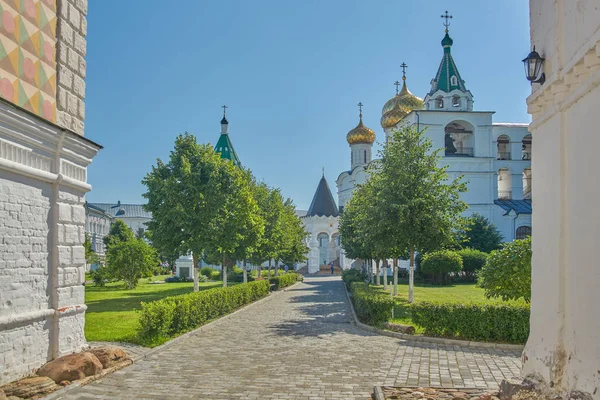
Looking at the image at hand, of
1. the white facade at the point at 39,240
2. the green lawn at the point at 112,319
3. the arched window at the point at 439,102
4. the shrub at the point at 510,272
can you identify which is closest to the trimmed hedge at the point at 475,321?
the shrub at the point at 510,272

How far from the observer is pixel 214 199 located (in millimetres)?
20766

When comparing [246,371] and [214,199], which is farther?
[214,199]

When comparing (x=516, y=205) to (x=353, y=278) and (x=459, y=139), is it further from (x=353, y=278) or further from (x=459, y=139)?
(x=353, y=278)

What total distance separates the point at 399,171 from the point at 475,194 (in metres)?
28.8

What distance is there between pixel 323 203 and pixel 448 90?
2578 cm

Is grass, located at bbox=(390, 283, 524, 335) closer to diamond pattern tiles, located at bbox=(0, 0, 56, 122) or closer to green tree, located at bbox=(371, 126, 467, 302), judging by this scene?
green tree, located at bbox=(371, 126, 467, 302)

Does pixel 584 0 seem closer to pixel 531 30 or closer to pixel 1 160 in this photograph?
pixel 531 30

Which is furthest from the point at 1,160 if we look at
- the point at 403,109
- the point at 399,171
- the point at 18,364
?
the point at 403,109

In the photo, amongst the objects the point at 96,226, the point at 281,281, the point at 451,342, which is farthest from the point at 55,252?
the point at 96,226

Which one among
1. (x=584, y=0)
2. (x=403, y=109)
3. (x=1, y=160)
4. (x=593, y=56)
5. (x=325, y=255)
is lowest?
(x=325, y=255)

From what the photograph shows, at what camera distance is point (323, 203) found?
6862 cm

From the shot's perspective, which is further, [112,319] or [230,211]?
[230,211]

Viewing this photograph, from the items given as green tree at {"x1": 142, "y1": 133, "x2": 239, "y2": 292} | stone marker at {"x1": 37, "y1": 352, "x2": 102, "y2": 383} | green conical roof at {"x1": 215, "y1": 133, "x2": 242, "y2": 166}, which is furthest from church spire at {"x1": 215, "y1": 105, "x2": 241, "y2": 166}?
stone marker at {"x1": 37, "y1": 352, "x2": 102, "y2": 383}

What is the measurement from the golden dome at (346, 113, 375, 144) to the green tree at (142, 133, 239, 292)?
146 feet
